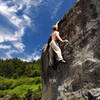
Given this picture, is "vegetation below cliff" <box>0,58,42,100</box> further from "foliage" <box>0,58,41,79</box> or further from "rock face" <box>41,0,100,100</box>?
"rock face" <box>41,0,100,100</box>

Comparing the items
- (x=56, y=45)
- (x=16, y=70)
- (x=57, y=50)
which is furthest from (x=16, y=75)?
(x=57, y=50)

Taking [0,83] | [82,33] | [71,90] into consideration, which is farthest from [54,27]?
[0,83]

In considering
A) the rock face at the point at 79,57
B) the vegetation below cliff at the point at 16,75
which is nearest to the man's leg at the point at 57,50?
the rock face at the point at 79,57

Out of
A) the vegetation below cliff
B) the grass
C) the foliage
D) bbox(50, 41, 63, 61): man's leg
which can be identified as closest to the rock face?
bbox(50, 41, 63, 61): man's leg

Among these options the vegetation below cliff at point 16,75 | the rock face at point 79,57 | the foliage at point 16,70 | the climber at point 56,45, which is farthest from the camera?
the foliage at point 16,70

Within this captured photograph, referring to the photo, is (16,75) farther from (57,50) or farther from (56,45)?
(57,50)

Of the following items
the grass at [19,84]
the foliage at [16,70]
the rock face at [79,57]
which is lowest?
the rock face at [79,57]

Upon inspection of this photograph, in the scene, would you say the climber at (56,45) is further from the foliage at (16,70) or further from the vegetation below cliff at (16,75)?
the foliage at (16,70)

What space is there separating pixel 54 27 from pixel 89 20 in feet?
6.96

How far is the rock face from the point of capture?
5967 millimetres

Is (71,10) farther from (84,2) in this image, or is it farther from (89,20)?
(89,20)

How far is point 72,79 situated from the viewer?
676cm

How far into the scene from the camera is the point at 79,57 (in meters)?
6.67

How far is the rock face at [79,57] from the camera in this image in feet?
19.6
